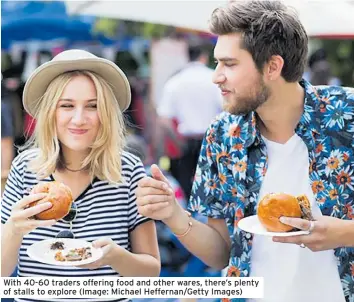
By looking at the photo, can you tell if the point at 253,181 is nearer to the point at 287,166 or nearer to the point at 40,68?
the point at 287,166

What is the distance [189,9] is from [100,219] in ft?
2.23

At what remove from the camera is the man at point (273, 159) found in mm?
1630

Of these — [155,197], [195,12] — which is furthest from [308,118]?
[195,12]

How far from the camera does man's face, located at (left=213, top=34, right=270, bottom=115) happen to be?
1.64 metres

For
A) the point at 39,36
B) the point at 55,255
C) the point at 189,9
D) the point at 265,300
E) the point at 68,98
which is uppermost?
the point at 39,36

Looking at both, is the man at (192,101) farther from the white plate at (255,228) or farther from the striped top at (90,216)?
the white plate at (255,228)

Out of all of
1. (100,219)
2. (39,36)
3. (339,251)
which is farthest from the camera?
(39,36)

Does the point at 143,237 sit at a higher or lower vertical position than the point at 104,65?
lower

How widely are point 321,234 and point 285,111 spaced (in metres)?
0.32

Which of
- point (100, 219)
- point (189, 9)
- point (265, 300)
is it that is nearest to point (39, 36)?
point (189, 9)

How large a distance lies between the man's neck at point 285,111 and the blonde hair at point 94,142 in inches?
15.4

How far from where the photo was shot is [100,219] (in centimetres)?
175

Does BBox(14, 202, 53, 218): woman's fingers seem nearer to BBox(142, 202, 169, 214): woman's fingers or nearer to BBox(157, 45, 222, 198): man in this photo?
BBox(142, 202, 169, 214): woman's fingers

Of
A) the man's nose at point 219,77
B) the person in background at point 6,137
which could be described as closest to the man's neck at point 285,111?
the man's nose at point 219,77
